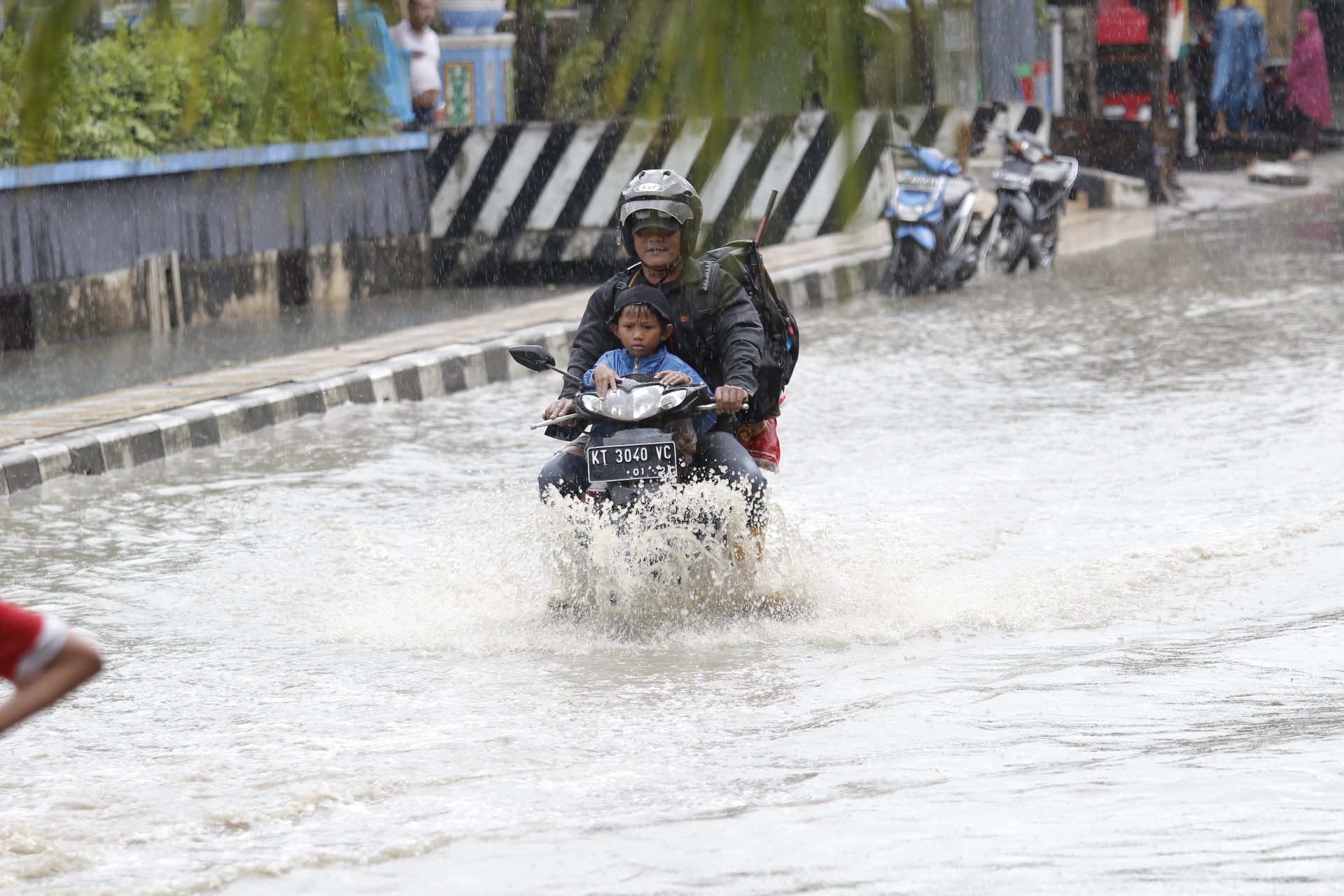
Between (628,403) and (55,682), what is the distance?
119 inches

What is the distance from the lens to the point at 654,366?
21.5 ft

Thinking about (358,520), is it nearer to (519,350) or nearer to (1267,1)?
(519,350)

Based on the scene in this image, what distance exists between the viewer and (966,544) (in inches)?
300

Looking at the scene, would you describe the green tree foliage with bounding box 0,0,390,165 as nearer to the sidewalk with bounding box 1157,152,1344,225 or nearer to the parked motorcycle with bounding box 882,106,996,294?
the parked motorcycle with bounding box 882,106,996,294

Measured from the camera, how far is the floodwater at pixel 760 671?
4.22 metres

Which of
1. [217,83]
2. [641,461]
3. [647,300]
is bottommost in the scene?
[641,461]

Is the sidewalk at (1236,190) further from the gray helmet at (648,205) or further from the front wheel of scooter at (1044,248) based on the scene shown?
the gray helmet at (648,205)

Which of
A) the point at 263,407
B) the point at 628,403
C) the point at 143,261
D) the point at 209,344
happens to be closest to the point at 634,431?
the point at 628,403

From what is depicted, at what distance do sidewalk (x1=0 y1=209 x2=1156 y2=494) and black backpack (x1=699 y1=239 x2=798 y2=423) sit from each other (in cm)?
89

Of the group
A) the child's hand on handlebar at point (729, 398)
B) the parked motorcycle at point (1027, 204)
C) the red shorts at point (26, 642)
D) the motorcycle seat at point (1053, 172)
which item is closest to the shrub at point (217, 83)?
the red shorts at point (26, 642)

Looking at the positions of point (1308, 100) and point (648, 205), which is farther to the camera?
point (1308, 100)

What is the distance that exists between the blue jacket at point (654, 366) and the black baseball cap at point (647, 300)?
118 mm

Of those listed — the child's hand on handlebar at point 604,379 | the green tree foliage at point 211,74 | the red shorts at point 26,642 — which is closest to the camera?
the green tree foliage at point 211,74

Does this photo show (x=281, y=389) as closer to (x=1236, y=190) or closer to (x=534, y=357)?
(x=534, y=357)
